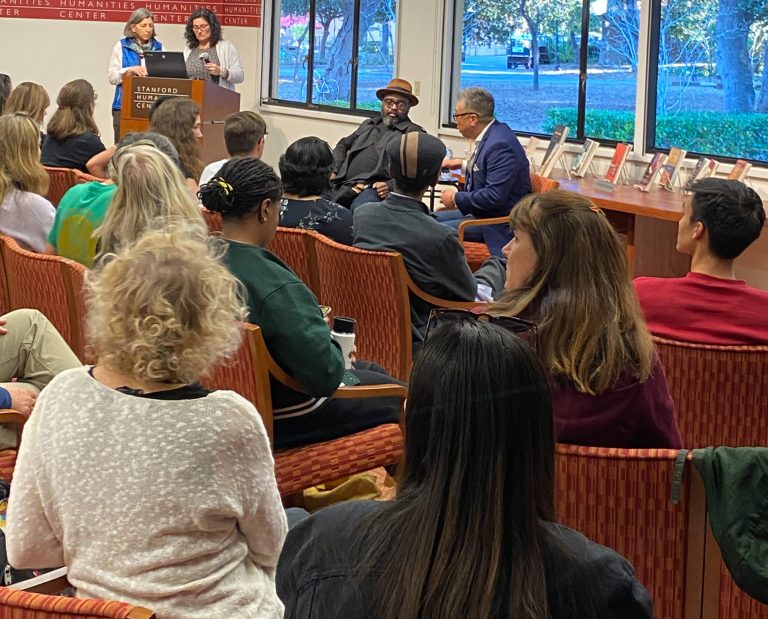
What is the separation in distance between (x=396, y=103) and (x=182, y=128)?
7.37 ft

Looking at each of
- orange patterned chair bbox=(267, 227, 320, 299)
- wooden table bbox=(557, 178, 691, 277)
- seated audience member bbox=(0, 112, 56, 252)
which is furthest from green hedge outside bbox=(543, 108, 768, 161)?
seated audience member bbox=(0, 112, 56, 252)

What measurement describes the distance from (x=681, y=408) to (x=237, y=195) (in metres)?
1.28

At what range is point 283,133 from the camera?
1064 centimetres

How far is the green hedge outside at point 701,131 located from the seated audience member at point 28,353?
16.4ft

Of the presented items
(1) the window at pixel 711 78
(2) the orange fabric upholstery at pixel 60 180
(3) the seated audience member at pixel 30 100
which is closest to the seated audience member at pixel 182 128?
(2) the orange fabric upholstery at pixel 60 180

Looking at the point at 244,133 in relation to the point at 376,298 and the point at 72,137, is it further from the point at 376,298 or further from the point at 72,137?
the point at 376,298

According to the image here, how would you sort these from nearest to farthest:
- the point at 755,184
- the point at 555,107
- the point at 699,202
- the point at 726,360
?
the point at 726,360, the point at 699,202, the point at 755,184, the point at 555,107

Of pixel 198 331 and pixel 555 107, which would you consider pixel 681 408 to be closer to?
pixel 198 331

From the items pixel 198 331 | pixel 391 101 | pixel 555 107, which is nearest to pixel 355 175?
pixel 391 101

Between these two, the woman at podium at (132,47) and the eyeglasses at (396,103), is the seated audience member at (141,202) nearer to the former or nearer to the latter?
the eyeglasses at (396,103)

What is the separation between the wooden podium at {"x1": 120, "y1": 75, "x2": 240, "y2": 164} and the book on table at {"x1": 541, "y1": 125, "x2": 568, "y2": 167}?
84.6 inches

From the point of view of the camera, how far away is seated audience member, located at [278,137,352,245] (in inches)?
182

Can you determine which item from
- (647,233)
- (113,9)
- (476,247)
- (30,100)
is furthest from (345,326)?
(113,9)

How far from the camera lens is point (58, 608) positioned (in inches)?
56.3
